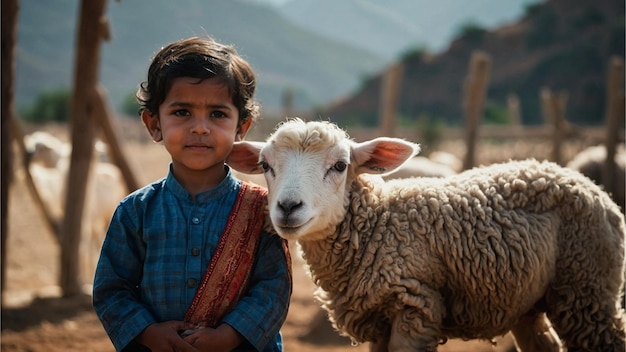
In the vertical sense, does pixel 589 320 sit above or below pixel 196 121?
below

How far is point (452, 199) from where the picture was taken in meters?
3.14

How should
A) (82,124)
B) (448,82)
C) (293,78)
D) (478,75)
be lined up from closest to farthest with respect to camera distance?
(82,124) → (478,75) → (448,82) → (293,78)

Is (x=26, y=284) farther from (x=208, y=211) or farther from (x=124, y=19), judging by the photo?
(x=124, y=19)

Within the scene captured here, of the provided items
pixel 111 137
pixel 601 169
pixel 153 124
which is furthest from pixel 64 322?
pixel 601 169

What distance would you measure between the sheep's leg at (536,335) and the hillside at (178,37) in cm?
198

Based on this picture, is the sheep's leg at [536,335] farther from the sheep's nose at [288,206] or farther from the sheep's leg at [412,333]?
the sheep's nose at [288,206]

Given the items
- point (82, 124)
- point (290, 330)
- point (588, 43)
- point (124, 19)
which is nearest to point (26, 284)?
point (82, 124)

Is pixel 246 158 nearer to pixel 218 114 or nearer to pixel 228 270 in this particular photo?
pixel 218 114

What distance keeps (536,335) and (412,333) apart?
1.00 metres

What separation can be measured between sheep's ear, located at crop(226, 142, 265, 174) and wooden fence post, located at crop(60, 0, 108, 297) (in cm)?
397

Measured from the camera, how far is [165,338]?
2396 mm

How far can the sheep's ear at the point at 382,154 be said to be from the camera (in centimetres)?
309

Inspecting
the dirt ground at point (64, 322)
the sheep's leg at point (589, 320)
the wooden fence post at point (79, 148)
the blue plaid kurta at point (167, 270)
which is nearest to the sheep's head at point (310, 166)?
the blue plaid kurta at point (167, 270)

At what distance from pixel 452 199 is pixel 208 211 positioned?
4.15 feet
